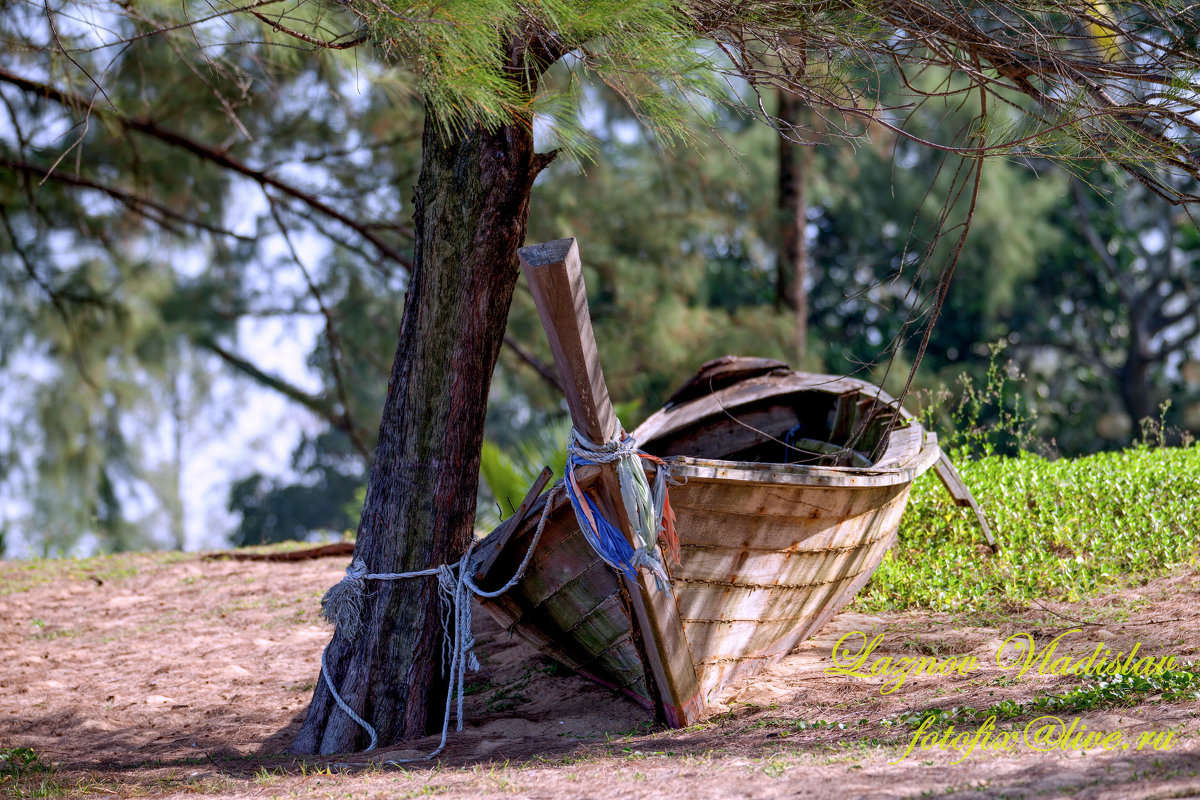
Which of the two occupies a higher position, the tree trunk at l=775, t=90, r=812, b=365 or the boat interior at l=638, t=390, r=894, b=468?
the tree trunk at l=775, t=90, r=812, b=365

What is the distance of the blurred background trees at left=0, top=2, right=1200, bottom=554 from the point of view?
6328 millimetres

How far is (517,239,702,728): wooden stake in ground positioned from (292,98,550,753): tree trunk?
0.76m

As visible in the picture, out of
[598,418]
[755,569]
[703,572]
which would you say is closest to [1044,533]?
[755,569]

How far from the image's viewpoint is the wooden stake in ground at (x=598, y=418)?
2.67 m

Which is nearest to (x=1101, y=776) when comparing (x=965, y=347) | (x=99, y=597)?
(x=99, y=597)

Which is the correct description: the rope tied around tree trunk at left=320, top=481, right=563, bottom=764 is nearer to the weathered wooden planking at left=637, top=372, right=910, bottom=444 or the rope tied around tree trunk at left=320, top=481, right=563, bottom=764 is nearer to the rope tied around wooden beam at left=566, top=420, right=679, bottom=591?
the rope tied around wooden beam at left=566, top=420, right=679, bottom=591

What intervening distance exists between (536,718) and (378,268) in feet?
17.2

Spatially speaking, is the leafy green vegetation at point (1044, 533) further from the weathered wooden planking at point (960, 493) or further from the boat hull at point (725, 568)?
the boat hull at point (725, 568)

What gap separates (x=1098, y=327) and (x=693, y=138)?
1635 centimetres

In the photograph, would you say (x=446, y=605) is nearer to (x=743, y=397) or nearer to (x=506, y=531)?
(x=506, y=531)

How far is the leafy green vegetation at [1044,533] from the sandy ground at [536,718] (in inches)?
9.4

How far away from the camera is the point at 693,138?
3871 millimetres

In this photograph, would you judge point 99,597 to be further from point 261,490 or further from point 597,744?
point 261,490

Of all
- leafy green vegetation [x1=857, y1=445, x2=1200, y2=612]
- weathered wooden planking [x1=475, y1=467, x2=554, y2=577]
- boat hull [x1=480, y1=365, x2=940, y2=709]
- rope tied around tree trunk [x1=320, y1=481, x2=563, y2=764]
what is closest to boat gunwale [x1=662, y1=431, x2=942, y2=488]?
boat hull [x1=480, y1=365, x2=940, y2=709]
